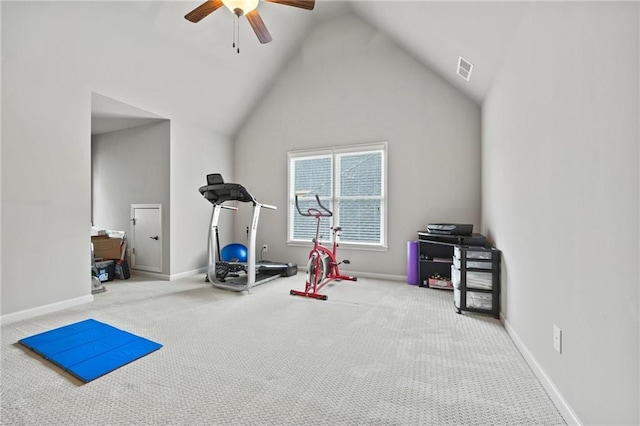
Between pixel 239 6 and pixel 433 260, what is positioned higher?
pixel 239 6

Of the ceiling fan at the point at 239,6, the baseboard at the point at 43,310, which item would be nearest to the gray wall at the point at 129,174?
the baseboard at the point at 43,310

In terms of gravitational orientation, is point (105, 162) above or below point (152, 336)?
above

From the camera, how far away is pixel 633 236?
1014mm

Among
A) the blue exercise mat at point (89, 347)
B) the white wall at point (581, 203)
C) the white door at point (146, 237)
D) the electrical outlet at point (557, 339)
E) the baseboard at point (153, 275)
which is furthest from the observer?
the white door at point (146, 237)

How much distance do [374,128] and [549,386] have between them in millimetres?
3993

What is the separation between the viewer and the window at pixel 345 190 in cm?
474

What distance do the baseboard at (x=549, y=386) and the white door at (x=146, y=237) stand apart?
5.01 m

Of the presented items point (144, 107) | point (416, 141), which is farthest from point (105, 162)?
point (416, 141)

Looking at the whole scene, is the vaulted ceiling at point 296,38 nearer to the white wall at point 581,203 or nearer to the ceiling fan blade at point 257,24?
the white wall at point 581,203

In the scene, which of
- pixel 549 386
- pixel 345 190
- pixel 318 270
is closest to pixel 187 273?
pixel 318 270

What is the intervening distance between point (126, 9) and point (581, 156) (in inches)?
174

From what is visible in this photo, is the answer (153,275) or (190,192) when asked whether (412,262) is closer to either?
(190,192)

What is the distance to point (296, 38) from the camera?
4.99 m

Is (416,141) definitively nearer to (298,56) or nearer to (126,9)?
(298,56)
